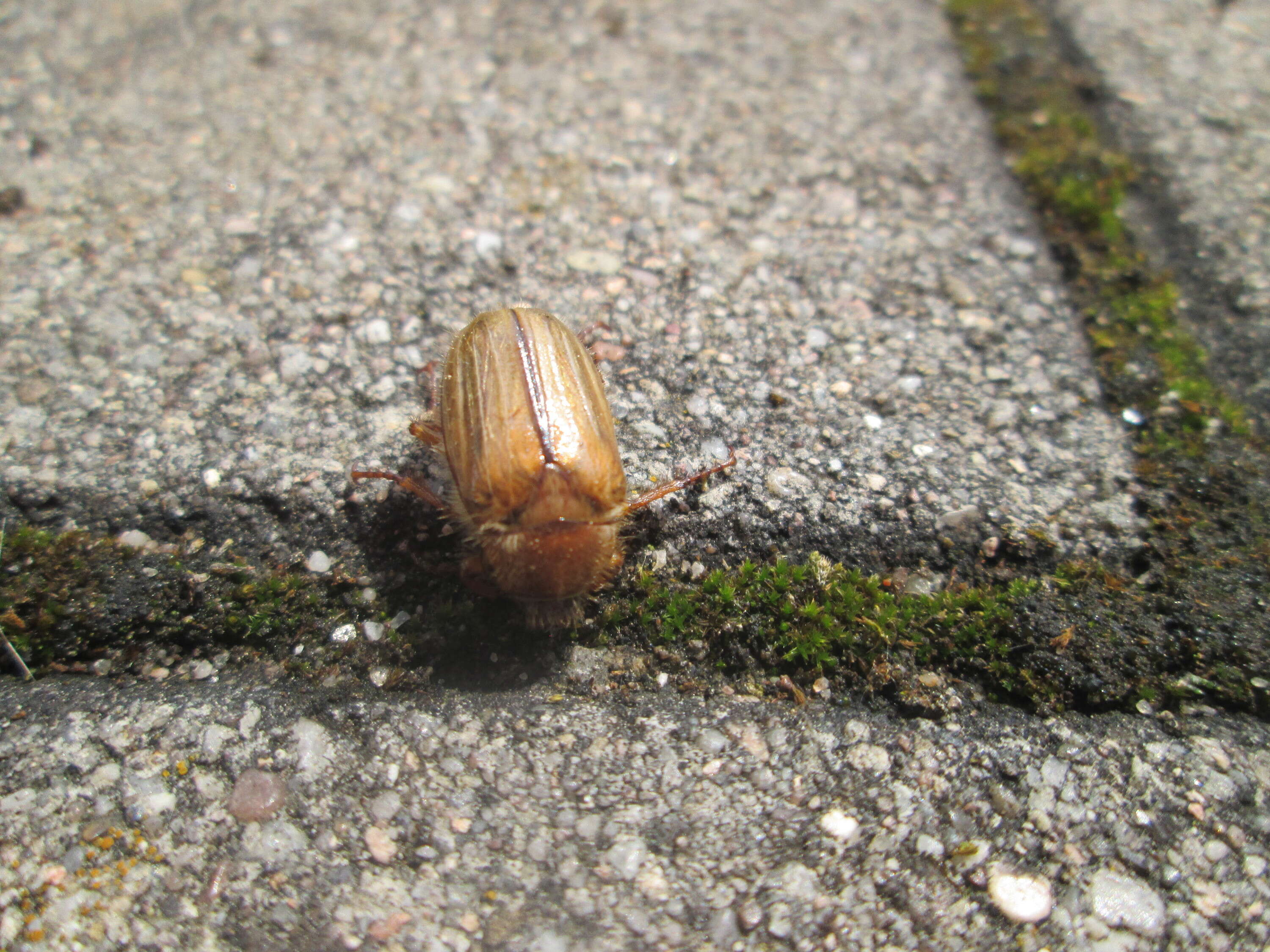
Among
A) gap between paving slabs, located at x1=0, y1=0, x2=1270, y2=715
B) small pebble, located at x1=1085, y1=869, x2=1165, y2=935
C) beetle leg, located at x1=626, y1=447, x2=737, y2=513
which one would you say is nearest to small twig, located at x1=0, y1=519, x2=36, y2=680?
gap between paving slabs, located at x1=0, y1=0, x2=1270, y2=715

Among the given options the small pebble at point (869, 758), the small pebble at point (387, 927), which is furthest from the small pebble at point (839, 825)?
the small pebble at point (387, 927)

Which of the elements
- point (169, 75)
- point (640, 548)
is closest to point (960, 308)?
point (640, 548)

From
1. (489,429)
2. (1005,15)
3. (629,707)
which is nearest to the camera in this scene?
(629,707)

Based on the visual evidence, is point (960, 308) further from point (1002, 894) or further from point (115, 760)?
point (115, 760)

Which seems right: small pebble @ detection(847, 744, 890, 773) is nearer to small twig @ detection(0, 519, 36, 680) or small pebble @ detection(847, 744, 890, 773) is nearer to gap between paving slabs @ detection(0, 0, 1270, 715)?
gap between paving slabs @ detection(0, 0, 1270, 715)

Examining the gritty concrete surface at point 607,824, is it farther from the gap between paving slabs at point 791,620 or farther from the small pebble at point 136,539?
the small pebble at point 136,539

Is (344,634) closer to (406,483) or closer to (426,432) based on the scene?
(406,483)

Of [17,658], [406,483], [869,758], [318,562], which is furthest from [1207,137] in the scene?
[17,658]
